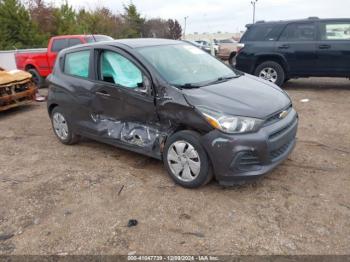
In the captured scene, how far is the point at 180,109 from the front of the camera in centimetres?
369

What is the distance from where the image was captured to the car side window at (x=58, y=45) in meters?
10.6

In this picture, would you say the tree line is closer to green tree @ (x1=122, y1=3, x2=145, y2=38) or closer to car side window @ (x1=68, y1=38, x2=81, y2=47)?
green tree @ (x1=122, y1=3, x2=145, y2=38)

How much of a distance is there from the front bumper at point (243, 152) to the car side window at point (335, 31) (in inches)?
225

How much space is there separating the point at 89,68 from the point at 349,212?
3.66 meters

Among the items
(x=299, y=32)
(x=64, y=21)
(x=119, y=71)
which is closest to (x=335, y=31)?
(x=299, y=32)

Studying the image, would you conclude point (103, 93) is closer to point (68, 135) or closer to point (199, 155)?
point (68, 135)

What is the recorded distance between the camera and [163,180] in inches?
161

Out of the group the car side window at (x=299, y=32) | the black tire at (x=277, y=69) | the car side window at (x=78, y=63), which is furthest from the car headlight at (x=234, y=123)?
the car side window at (x=299, y=32)

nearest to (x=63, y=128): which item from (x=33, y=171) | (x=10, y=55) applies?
(x=33, y=171)

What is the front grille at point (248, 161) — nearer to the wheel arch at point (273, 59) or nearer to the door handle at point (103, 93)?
the door handle at point (103, 93)

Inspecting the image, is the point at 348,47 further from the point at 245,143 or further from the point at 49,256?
the point at 49,256

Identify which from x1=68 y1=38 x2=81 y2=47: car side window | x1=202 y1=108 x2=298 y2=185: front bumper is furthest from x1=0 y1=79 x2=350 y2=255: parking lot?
x1=68 y1=38 x2=81 y2=47: car side window

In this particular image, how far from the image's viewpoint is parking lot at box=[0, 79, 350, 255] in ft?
9.66

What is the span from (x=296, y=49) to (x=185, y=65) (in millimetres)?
5151
